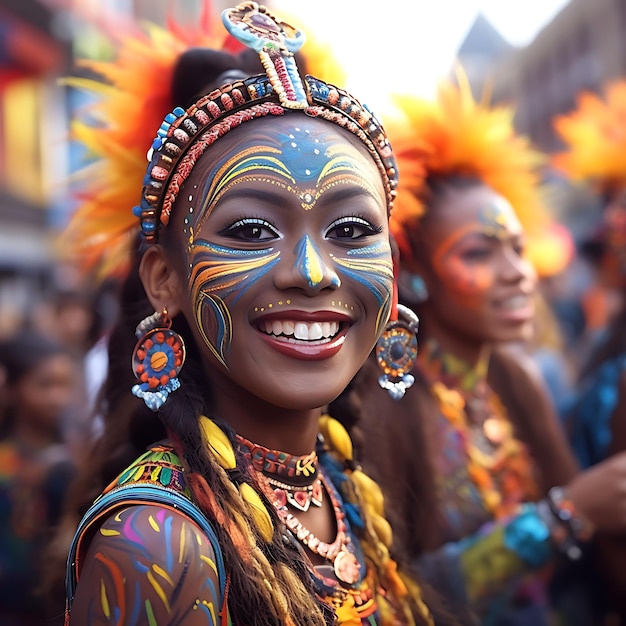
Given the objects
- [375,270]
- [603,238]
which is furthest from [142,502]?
[603,238]

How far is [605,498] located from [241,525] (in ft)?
5.23

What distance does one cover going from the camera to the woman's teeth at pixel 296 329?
5.02 feet

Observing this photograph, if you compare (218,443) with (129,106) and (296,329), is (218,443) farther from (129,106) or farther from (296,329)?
(129,106)

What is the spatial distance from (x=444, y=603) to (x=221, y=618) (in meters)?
0.89

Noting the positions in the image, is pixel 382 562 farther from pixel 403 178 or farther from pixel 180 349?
pixel 403 178

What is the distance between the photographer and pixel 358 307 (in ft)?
5.22

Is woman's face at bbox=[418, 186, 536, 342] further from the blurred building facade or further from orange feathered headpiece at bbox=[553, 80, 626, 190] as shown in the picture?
the blurred building facade

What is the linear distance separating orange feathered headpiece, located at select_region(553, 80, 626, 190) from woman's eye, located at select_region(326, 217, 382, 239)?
269 centimetres

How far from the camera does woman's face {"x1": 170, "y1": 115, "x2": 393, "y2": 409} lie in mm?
1511

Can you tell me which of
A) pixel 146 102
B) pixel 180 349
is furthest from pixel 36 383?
pixel 180 349

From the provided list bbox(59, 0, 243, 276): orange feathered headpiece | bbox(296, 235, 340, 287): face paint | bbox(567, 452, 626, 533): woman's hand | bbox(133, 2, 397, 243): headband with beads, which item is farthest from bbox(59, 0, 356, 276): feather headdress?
bbox(567, 452, 626, 533): woman's hand

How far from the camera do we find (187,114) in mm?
1601

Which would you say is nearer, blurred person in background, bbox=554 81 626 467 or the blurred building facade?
blurred person in background, bbox=554 81 626 467

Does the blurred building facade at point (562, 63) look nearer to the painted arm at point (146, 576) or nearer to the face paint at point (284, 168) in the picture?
the face paint at point (284, 168)
